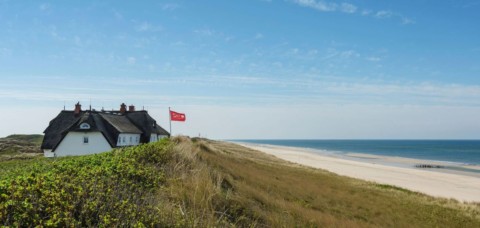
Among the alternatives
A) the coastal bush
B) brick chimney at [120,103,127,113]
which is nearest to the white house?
brick chimney at [120,103,127,113]

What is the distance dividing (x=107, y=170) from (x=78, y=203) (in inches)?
99.9

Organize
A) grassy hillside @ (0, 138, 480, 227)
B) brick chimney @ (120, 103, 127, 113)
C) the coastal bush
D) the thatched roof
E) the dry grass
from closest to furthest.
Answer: the coastal bush
grassy hillside @ (0, 138, 480, 227)
the dry grass
the thatched roof
brick chimney @ (120, 103, 127, 113)

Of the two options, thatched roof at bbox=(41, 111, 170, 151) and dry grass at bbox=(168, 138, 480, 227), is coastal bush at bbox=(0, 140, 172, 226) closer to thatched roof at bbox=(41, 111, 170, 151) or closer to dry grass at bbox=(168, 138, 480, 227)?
dry grass at bbox=(168, 138, 480, 227)

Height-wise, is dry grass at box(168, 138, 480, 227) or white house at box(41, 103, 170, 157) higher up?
white house at box(41, 103, 170, 157)

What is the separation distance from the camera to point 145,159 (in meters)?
11.6

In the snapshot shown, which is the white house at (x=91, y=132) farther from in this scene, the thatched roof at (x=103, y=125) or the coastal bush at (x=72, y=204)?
the coastal bush at (x=72, y=204)

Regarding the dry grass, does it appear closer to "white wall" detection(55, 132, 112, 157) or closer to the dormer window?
the dormer window

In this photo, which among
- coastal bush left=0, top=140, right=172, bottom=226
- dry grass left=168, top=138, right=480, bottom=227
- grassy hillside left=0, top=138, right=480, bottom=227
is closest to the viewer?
coastal bush left=0, top=140, right=172, bottom=226

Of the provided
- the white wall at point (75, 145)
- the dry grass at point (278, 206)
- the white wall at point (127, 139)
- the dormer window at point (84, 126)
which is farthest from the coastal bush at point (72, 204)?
the white wall at point (127, 139)

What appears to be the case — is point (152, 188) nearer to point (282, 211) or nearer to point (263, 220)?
point (263, 220)

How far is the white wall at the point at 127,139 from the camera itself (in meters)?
42.2

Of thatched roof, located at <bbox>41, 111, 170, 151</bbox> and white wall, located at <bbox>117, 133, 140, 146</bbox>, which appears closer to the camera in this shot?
thatched roof, located at <bbox>41, 111, 170, 151</bbox>

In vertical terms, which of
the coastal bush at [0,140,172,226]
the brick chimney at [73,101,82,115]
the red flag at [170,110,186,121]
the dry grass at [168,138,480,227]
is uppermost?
the brick chimney at [73,101,82,115]

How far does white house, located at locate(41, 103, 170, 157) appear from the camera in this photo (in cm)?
3869
